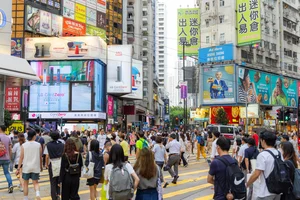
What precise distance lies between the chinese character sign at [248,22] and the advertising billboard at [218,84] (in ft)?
15.9

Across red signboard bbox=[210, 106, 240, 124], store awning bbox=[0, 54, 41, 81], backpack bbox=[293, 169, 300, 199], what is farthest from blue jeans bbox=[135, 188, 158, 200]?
red signboard bbox=[210, 106, 240, 124]

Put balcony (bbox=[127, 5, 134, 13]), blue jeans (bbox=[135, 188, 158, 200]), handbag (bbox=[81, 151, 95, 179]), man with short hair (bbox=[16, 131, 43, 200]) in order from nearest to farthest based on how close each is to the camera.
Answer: blue jeans (bbox=[135, 188, 158, 200])
handbag (bbox=[81, 151, 95, 179])
man with short hair (bbox=[16, 131, 43, 200])
balcony (bbox=[127, 5, 134, 13])

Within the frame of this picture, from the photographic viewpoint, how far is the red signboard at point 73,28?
5409 centimetres

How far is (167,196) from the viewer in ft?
33.8

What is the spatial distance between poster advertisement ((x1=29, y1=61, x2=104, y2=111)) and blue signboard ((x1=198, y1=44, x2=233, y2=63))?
21537 mm

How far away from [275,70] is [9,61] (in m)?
56.7

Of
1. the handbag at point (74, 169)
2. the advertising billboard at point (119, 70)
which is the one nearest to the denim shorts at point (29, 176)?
the handbag at point (74, 169)

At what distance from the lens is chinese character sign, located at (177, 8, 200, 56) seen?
5656 cm

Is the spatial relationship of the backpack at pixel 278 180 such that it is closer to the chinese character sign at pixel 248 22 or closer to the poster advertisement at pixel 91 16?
the chinese character sign at pixel 248 22

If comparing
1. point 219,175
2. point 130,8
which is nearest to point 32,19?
point 130,8

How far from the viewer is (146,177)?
5.54m

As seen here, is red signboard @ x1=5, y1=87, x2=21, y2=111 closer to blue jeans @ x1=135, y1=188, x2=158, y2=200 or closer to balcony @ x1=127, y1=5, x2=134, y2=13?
balcony @ x1=127, y1=5, x2=134, y2=13

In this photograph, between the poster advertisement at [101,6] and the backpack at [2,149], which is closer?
the backpack at [2,149]

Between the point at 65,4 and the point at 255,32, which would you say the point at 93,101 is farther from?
the point at 255,32
